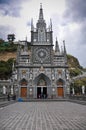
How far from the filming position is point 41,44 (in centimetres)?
5234

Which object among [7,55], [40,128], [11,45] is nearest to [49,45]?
[40,128]

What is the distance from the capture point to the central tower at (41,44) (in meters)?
51.0

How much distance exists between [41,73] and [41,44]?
26.6 feet

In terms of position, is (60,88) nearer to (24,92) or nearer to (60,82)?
(60,82)

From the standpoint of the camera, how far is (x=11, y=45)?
12775 cm

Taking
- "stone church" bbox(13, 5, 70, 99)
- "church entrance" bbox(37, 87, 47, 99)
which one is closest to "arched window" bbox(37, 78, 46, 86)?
"stone church" bbox(13, 5, 70, 99)

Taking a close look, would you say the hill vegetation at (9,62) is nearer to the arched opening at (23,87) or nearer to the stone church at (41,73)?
the stone church at (41,73)

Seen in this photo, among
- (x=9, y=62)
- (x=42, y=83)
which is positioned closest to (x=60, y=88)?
(x=42, y=83)

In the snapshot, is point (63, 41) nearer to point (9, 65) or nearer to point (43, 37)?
point (43, 37)

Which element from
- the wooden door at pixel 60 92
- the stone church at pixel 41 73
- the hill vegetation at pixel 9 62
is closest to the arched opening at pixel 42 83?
the stone church at pixel 41 73

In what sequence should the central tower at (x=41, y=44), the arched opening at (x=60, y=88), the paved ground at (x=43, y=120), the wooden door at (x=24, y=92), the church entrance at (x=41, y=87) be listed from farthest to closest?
the central tower at (x=41, y=44) < the church entrance at (x=41, y=87) < the arched opening at (x=60, y=88) < the wooden door at (x=24, y=92) < the paved ground at (x=43, y=120)

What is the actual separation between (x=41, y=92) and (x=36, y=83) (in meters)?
2.54

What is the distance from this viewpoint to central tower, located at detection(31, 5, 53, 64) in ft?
167

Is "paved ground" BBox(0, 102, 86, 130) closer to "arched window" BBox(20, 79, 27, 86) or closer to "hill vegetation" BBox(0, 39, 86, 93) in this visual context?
"arched window" BBox(20, 79, 27, 86)
